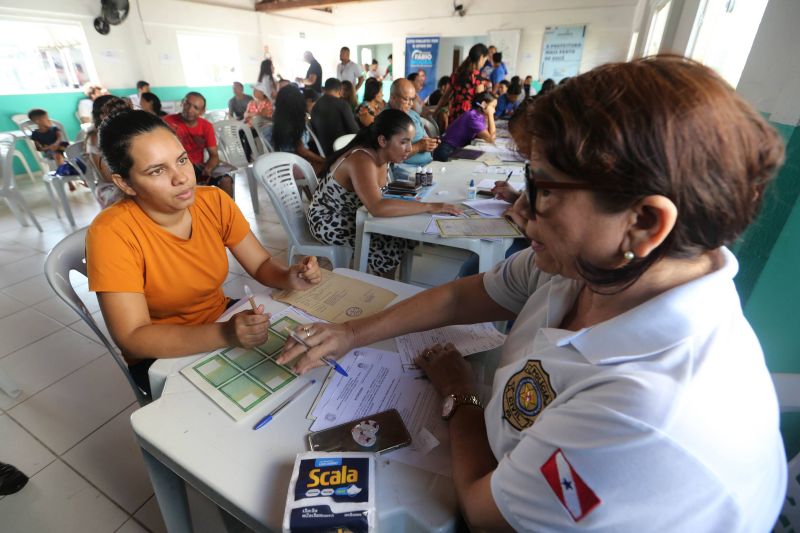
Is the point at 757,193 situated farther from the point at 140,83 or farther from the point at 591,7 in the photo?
the point at 591,7

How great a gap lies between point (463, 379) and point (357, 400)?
0.23m

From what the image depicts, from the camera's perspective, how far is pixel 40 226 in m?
3.91

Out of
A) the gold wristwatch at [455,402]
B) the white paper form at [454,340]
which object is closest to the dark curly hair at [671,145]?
the gold wristwatch at [455,402]

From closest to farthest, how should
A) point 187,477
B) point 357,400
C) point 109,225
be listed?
1. point 187,477
2. point 357,400
3. point 109,225

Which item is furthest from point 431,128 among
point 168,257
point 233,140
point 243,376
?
point 243,376

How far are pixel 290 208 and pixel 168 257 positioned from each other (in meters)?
1.28

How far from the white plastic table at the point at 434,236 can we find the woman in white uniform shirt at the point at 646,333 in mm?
1103

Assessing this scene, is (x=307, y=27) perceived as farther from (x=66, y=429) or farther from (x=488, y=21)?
(x=66, y=429)

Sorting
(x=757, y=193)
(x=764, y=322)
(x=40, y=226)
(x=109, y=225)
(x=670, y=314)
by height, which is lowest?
(x=40, y=226)

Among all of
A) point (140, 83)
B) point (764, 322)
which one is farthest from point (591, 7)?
point (764, 322)

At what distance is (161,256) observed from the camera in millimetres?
1125

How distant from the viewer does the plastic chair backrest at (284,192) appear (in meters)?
2.28

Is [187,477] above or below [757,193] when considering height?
below

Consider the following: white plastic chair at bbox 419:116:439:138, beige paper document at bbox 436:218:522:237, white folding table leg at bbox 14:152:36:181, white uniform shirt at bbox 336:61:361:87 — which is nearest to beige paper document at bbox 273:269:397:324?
beige paper document at bbox 436:218:522:237
